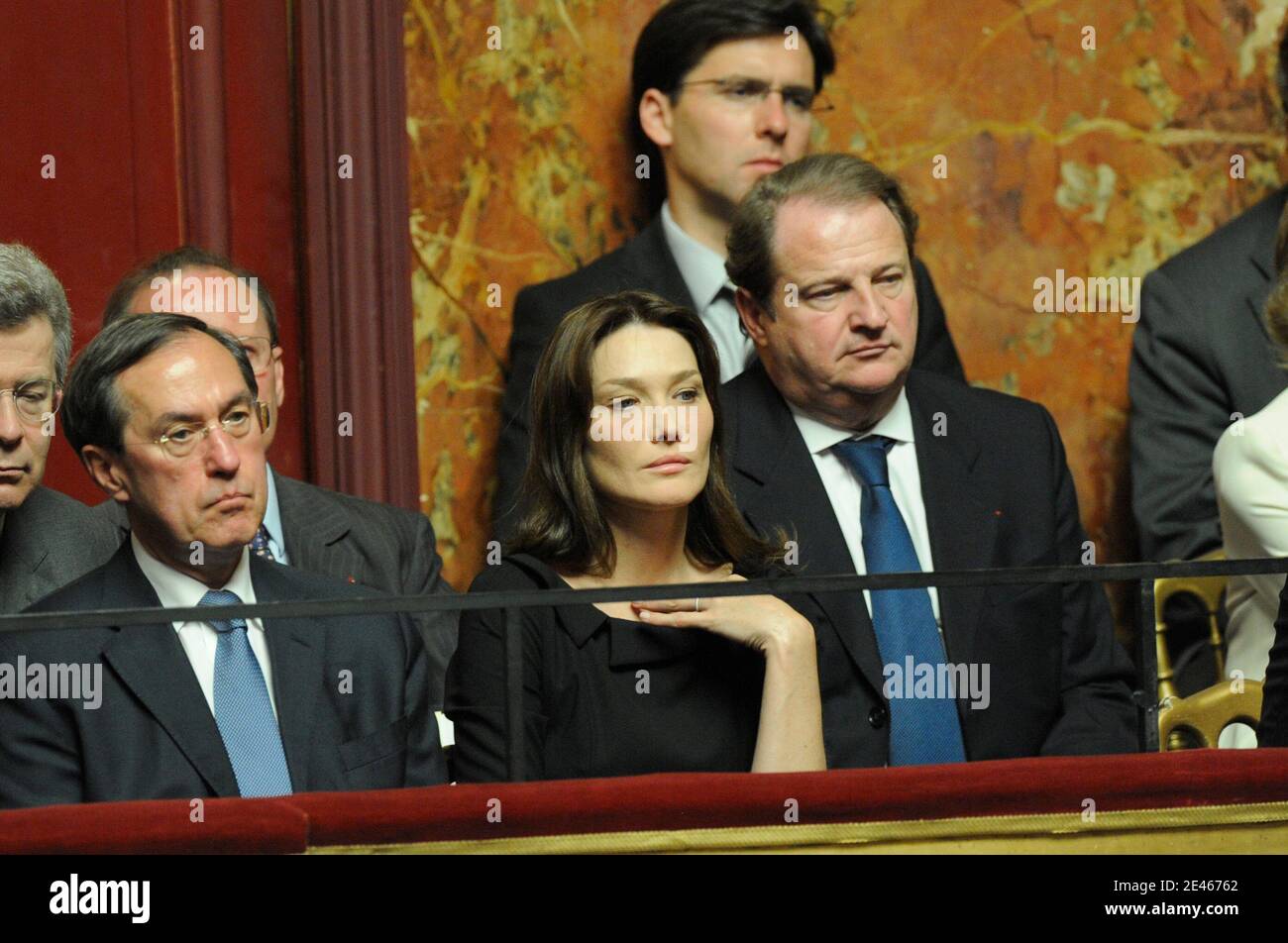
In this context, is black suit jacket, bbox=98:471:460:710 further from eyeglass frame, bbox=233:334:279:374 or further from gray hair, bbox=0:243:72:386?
gray hair, bbox=0:243:72:386

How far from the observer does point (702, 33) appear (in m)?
4.13

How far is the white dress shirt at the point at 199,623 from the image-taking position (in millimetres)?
2652

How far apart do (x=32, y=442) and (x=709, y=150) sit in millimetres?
1548

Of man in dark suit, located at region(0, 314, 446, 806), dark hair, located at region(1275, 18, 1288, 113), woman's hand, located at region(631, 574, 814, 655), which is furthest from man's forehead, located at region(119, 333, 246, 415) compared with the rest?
dark hair, located at region(1275, 18, 1288, 113)

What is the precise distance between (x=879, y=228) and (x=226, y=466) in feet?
3.78

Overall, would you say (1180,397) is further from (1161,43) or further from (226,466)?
(226,466)

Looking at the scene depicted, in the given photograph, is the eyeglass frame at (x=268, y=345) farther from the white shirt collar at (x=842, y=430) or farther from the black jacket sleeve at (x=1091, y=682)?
the black jacket sleeve at (x=1091, y=682)

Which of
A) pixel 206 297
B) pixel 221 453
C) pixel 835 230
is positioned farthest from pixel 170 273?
pixel 835 230

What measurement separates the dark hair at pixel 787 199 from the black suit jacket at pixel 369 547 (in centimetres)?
71

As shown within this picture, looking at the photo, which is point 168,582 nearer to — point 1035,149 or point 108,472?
point 108,472

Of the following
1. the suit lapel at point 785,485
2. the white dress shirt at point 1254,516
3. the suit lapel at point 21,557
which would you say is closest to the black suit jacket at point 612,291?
the suit lapel at point 785,485

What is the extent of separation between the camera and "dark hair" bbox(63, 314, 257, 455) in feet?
9.15
